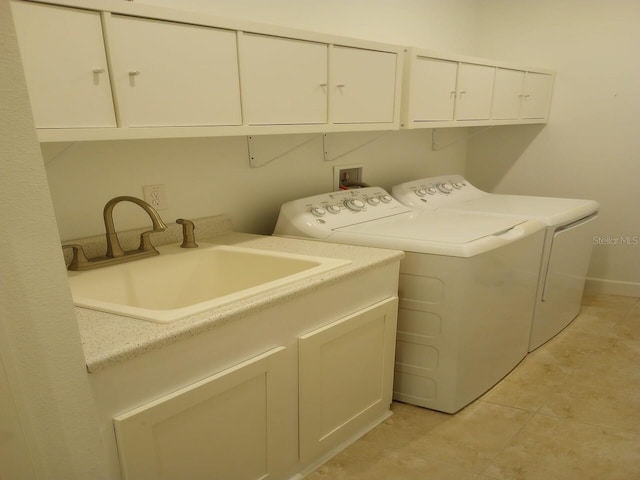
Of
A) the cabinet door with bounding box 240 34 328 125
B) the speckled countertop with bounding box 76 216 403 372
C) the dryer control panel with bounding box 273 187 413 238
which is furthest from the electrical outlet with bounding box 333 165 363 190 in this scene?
the speckled countertop with bounding box 76 216 403 372

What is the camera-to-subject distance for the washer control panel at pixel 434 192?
8.71ft

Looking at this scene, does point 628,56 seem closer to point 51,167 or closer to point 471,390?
point 471,390

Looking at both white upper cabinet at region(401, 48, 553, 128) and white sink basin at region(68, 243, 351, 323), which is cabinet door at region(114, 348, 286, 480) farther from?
white upper cabinet at region(401, 48, 553, 128)

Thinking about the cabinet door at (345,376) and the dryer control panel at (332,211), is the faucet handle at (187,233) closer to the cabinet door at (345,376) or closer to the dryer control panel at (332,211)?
the dryer control panel at (332,211)

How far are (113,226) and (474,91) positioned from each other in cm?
212

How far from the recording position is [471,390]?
204 cm

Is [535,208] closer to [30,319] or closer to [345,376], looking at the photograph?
[345,376]

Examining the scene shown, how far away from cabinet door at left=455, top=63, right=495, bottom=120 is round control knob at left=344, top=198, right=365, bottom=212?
81 cm

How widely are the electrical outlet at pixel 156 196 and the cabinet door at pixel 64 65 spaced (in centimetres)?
53

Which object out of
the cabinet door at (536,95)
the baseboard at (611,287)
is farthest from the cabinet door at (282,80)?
the baseboard at (611,287)

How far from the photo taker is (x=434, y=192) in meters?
2.81

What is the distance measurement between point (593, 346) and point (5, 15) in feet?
9.63

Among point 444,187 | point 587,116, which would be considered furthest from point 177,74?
point 587,116

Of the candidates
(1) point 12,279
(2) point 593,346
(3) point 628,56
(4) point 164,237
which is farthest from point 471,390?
(3) point 628,56
